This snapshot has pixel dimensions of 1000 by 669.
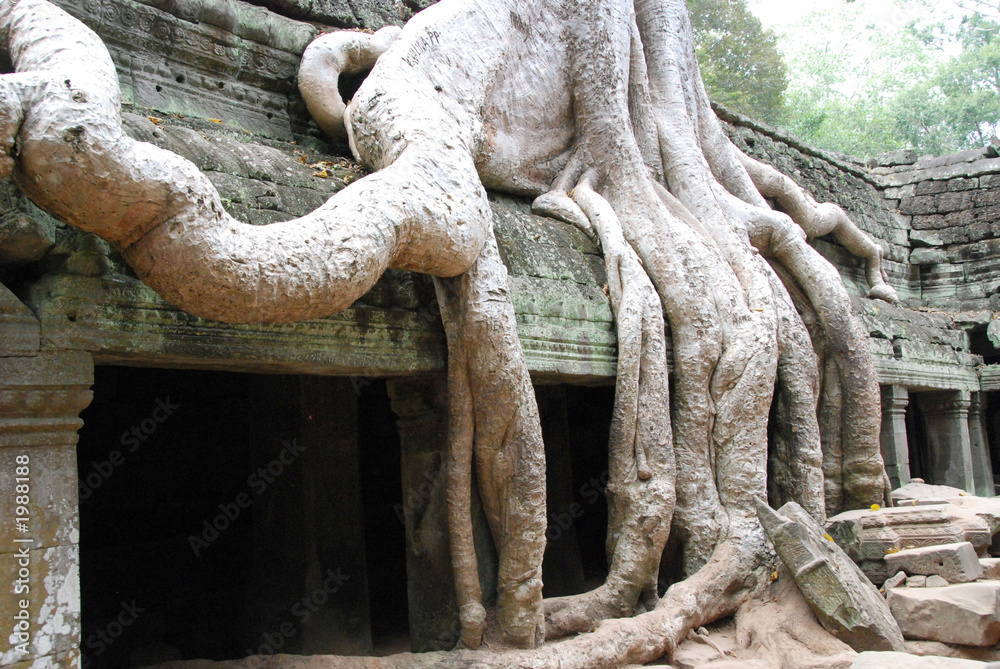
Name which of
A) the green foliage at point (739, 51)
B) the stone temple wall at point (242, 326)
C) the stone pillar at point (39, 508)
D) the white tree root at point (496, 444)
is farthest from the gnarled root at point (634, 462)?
the green foliage at point (739, 51)

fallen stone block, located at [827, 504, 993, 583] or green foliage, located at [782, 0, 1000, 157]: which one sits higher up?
green foliage, located at [782, 0, 1000, 157]

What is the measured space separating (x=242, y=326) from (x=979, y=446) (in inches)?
320

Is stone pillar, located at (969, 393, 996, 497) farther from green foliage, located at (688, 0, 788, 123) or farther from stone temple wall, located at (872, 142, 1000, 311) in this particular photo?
green foliage, located at (688, 0, 788, 123)

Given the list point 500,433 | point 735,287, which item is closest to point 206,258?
point 500,433

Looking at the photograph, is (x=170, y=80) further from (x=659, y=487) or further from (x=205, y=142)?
(x=659, y=487)

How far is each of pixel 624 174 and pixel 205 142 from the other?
105 inches

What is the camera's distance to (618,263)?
456 cm

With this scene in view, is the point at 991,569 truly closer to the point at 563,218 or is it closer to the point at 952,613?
the point at 952,613

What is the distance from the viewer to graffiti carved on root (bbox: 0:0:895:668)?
246cm

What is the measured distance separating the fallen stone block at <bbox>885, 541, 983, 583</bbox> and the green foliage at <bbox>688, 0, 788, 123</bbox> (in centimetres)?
1534

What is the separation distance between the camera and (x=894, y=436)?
7008 mm

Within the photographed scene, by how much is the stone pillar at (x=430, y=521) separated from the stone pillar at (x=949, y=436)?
6.12m

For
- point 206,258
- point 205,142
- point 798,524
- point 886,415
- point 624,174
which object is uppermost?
point 624,174

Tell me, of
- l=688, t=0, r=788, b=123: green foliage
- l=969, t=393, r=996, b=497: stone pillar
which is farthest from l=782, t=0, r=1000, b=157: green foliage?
l=969, t=393, r=996, b=497: stone pillar
